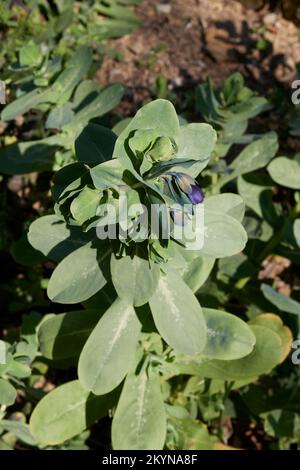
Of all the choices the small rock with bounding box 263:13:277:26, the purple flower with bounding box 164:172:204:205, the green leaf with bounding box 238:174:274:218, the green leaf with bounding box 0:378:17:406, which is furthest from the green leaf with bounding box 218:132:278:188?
the small rock with bounding box 263:13:277:26

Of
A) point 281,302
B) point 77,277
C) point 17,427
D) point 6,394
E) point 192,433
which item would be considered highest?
point 77,277

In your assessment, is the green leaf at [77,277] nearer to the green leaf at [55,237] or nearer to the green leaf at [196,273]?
the green leaf at [55,237]

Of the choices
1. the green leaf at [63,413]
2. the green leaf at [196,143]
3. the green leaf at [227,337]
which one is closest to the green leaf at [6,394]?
the green leaf at [63,413]

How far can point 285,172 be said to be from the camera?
2.60 m

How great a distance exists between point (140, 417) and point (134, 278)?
613 millimetres

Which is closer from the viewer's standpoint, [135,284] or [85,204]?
[85,204]

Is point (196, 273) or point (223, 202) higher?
point (223, 202)


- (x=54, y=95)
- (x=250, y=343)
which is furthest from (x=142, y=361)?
(x=54, y=95)

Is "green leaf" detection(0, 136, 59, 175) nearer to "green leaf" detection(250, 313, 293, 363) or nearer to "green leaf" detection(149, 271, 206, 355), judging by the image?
"green leaf" detection(149, 271, 206, 355)

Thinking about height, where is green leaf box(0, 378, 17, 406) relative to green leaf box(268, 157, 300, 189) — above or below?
below

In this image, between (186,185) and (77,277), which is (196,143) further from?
(77,277)

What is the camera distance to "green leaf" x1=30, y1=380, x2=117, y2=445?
217 cm

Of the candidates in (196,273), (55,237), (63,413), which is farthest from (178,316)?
(63,413)

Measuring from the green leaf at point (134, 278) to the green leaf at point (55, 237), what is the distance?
0.61 feet
